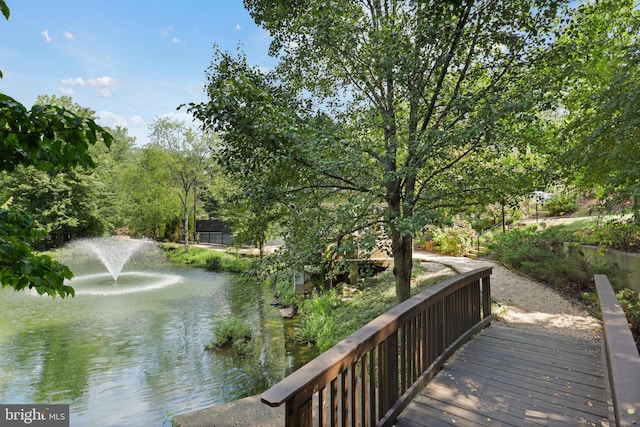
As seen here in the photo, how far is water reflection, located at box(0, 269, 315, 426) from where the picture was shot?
5352 mm


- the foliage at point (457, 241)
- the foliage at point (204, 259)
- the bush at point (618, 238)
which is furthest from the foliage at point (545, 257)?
the foliage at point (204, 259)

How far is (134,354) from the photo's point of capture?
709 centimetres

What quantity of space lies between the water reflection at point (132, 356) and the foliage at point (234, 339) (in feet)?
0.68

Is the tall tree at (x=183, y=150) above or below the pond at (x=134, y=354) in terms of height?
above

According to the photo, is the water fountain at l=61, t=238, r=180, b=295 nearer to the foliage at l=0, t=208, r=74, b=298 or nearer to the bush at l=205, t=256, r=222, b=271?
the bush at l=205, t=256, r=222, b=271

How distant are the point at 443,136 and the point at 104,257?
2106cm

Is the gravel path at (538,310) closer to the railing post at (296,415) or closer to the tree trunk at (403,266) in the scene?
the tree trunk at (403,266)

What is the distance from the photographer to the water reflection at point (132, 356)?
211 inches

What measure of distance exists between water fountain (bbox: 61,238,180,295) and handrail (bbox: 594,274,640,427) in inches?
534

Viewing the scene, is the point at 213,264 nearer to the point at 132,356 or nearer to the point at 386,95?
the point at 132,356

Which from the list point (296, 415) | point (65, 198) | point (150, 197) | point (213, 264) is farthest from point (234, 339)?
point (65, 198)

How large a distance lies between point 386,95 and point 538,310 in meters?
4.80

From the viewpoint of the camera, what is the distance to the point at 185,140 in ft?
72.1

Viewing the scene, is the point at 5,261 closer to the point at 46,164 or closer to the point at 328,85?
the point at 46,164
